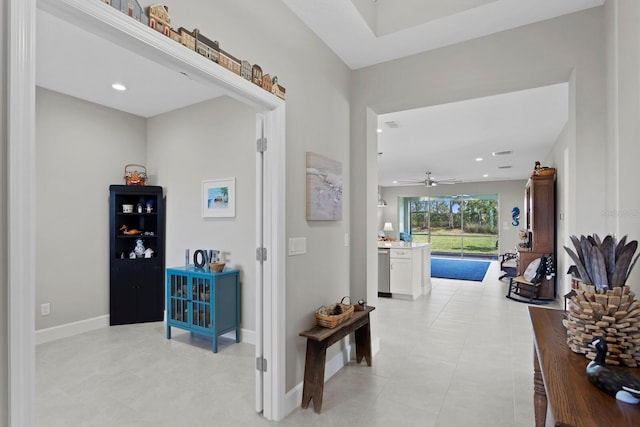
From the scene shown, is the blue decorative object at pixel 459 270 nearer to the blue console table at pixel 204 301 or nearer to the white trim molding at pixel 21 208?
the blue console table at pixel 204 301

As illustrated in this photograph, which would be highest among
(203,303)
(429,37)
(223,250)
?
(429,37)

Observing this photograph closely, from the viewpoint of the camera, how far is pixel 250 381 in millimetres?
2686

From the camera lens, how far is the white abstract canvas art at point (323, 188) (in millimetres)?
2449

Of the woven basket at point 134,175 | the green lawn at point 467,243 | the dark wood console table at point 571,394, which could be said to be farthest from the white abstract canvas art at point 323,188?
the green lawn at point 467,243

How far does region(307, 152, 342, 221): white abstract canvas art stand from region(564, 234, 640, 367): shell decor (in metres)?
1.62

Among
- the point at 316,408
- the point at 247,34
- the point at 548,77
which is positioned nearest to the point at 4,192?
the point at 247,34

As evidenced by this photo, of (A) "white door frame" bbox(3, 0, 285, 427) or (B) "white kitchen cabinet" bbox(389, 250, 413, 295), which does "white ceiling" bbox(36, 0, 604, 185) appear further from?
(B) "white kitchen cabinet" bbox(389, 250, 413, 295)

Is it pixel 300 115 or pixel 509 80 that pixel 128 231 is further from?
pixel 509 80

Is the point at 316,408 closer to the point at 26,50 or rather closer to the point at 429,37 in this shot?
the point at 26,50

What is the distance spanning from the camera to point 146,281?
417cm

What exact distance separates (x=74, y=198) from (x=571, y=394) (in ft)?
15.4

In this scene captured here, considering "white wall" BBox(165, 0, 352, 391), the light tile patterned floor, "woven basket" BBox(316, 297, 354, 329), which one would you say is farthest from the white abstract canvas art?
the light tile patterned floor

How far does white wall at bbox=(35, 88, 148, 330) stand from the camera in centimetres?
357

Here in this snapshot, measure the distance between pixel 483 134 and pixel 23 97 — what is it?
555 centimetres
